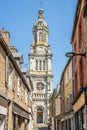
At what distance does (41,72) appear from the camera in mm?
92375

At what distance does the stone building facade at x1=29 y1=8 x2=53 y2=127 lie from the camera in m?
88.2

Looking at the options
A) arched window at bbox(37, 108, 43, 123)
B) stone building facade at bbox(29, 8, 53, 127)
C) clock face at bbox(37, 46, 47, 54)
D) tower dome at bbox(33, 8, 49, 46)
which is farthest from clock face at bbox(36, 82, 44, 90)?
tower dome at bbox(33, 8, 49, 46)

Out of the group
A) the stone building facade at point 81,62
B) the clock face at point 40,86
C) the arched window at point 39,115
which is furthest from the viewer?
the clock face at point 40,86

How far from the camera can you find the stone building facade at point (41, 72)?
8819cm

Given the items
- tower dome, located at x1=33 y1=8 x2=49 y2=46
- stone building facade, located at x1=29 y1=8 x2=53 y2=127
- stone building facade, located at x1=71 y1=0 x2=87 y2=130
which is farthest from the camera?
tower dome, located at x1=33 y1=8 x2=49 y2=46

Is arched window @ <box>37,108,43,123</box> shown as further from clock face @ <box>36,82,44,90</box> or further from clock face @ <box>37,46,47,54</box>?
clock face @ <box>37,46,47,54</box>

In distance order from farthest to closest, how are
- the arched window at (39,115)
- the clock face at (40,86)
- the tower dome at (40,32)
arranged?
the tower dome at (40,32) < the clock face at (40,86) < the arched window at (39,115)

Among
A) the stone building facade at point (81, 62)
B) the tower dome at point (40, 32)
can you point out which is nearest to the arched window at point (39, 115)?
the tower dome at point (40, 32)

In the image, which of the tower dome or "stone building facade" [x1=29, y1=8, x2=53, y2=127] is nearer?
"stone building facade" [x1=29, y1=8, x2=53, y2=127]

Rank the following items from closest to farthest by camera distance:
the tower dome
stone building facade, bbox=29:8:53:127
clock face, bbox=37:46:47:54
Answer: stone building facade, bbox=29:8:53:127, clock face, bbox=37:46:47:54, the tower dome

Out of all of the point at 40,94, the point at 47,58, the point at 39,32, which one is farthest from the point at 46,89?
the point at 39,32

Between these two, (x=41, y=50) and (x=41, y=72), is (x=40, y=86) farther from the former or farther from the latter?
(x=41, y=50)

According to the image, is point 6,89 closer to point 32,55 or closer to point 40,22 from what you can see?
point 32,55

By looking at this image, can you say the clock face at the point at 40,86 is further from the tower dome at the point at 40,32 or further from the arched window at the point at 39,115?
the tower dome at the point at 40,32
